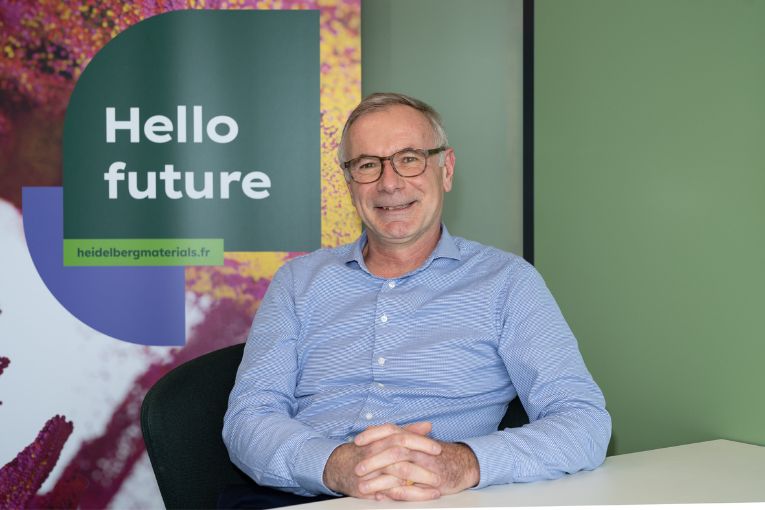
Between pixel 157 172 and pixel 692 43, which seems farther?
pixel 157 172

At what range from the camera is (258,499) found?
1.95 meters

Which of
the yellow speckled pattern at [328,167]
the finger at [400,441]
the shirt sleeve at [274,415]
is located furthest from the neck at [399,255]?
the finger at [400,441]

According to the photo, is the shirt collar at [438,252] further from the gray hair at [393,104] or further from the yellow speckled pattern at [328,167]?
the yellow speckled pattern at [328,167]

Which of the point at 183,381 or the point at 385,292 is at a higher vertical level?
the point at 385,292

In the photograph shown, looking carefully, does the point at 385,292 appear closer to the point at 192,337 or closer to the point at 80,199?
the point at 192,337

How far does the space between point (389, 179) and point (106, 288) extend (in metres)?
1.26

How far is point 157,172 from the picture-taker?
296 centimetres

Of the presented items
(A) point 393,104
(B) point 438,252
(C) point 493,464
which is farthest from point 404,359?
(A) point 393,104

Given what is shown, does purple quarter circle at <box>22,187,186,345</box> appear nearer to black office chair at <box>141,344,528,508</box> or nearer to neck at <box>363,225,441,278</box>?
black office chair at <box>141,344,528,508</box>

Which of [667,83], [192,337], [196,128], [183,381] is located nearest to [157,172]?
[196,128]

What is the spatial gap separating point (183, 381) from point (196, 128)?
3.90 ft

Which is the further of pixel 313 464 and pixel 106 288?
pixel 106 288

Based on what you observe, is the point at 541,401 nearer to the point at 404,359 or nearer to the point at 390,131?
the point at 404,359

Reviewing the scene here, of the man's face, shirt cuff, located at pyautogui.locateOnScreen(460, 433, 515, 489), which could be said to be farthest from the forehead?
shirt cuff, located at pyautogui.locateOnScreen(460, 433, 515, 489)
